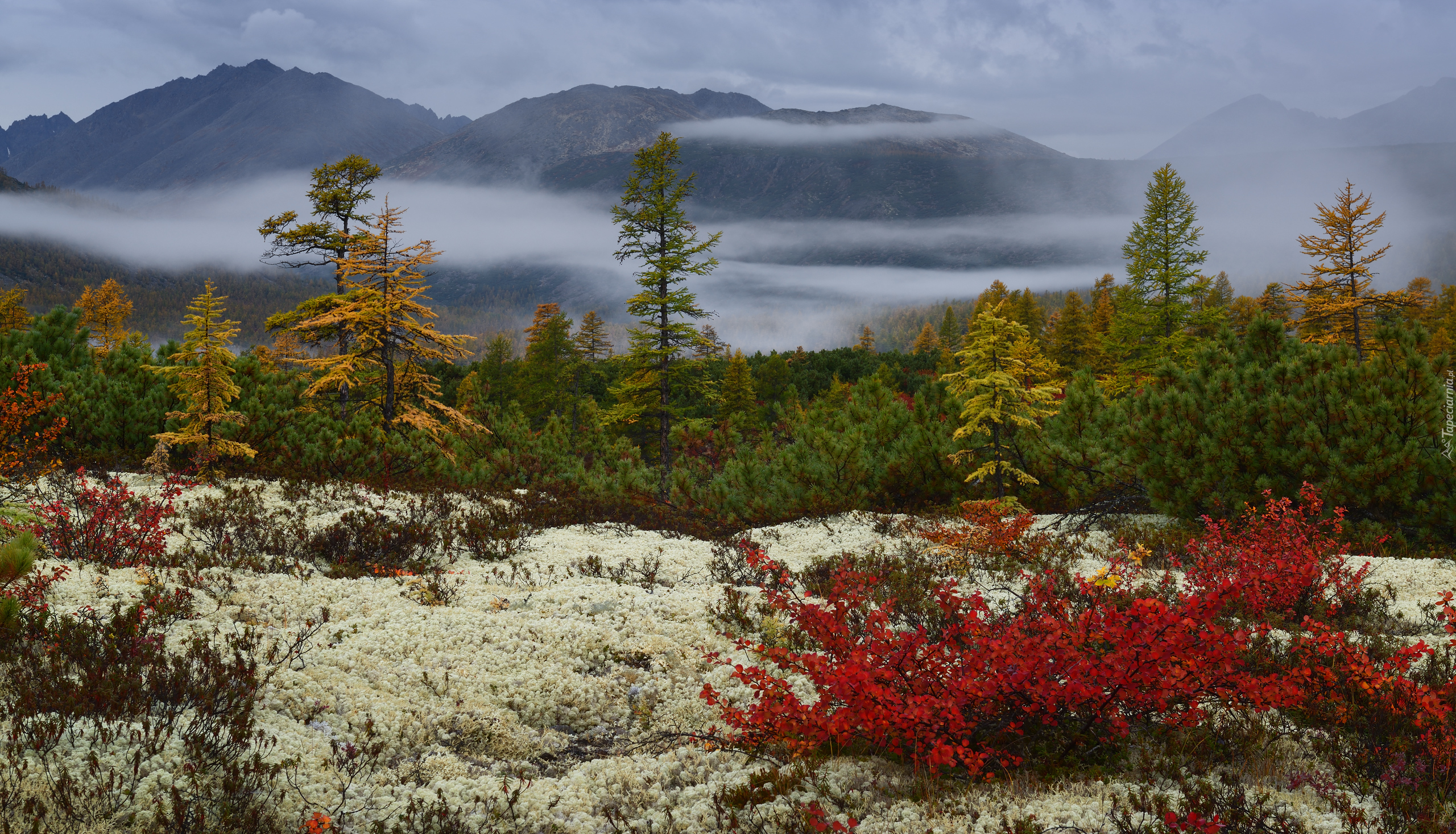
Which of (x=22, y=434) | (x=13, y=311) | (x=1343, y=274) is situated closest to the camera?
(x=22, y=434)

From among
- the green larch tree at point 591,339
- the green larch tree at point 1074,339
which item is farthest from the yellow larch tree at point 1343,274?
the green larch tree at point 591,339

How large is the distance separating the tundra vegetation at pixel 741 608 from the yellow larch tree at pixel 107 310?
44776 mm

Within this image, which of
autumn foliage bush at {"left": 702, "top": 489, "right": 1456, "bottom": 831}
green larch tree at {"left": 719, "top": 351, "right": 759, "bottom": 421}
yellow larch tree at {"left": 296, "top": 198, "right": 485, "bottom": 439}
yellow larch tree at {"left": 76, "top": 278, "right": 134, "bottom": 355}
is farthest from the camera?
yellow larch tree at {"left": 76, "top": 278, "right": 134, "bottom": 355}

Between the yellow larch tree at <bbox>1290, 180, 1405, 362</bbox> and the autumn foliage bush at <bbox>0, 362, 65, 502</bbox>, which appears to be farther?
the yellow larch tree at <bbox>1290, 180, 1405, 362</bbox>

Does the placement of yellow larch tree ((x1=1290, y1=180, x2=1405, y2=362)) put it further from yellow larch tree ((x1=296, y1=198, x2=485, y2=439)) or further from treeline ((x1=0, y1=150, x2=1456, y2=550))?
yellow larch tree ((x1=296, y1=198, x2=485, y2=439))

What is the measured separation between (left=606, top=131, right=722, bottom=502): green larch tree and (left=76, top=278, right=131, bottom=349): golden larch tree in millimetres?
46151

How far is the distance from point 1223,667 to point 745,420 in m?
31.5

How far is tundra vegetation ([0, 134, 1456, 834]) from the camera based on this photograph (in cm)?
383

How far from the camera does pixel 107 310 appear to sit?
50125 millimetres

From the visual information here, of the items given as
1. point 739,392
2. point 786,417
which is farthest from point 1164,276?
point 739,392

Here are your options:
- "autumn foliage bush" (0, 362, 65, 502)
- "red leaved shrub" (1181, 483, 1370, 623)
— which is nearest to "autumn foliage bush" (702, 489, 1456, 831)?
"red leaved shrub" (1181, 483, 1370, 623)

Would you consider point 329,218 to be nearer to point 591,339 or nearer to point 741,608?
point 591,339

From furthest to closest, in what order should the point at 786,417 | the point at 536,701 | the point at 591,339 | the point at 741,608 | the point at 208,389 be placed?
the point at 591,339 < the point at 786,417 < the point at 208,389 < the point at 741,608 < the point at 536,701

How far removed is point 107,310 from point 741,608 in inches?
2490
